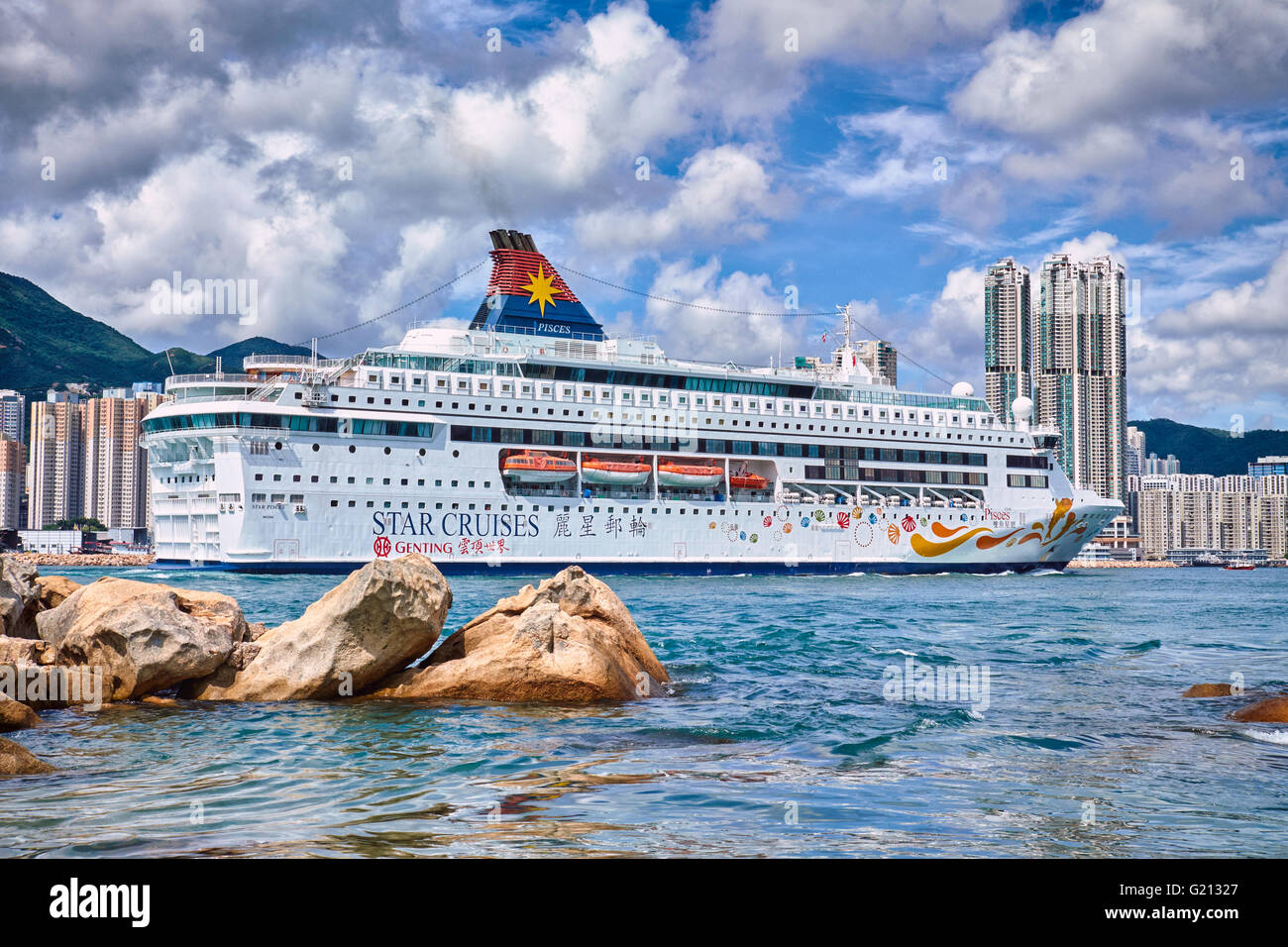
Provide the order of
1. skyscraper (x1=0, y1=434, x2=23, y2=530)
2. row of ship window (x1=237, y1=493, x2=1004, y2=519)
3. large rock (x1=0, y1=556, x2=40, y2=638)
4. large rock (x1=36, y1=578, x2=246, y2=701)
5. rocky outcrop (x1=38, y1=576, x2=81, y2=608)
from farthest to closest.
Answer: skyscraper (x1=0, y1=434, x2=23, y2=530), row of ship window (x1=237, y1=493, x2=1004, y2=519), rocky outcrop (x1=38, y1=576, x2=81, y2=608), large rock (x1=0, y1=556, x2=40, y2=638), large rock (x1=36, y1=578, x2=246, y2=701)

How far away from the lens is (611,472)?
A: 43125 millimetres

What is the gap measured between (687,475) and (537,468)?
7.13 m

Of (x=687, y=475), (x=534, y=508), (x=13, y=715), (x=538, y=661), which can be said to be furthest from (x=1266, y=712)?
(x=687, y=475)

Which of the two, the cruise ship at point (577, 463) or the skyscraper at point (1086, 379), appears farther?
the skyscraper at point (1086, 379)

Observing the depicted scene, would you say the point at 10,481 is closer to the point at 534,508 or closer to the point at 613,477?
the point at 534,508

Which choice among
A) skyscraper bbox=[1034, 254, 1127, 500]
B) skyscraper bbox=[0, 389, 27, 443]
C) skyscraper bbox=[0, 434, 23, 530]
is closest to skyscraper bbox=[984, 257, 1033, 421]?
skyscraper bbox=[1034, 254, 1127, 500]

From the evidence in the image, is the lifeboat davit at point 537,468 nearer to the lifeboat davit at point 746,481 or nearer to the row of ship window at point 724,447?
the row of ship window at point 724,447

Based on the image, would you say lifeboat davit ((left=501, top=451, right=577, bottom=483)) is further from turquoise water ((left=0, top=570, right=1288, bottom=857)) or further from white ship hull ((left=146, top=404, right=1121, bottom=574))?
turquoise water ((left=0, top=570, right=1288, bottom=857))

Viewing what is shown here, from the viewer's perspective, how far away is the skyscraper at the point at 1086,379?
113562 millimetres

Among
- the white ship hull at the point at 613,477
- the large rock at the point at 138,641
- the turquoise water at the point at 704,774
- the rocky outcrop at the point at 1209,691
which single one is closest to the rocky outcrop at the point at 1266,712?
the turquoise water at the point at 704,774

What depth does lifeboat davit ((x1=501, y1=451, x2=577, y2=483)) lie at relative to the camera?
41094mm

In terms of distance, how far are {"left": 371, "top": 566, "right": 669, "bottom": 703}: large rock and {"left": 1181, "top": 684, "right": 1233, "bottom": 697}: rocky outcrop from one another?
5808mm

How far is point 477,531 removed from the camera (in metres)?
39.9

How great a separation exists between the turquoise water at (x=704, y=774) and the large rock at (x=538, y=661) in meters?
0.44
